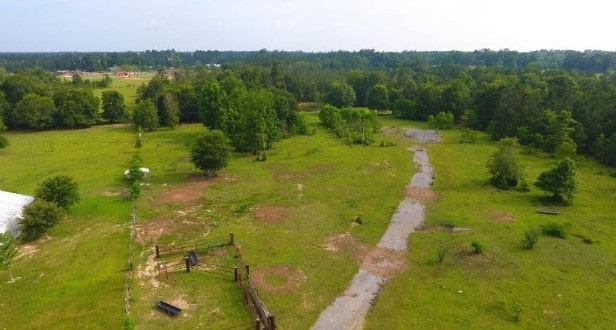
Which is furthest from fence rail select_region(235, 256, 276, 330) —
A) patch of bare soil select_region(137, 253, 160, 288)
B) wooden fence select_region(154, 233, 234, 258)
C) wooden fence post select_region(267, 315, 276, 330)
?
patch of bare soil select_region(137, 253, 160, 288)

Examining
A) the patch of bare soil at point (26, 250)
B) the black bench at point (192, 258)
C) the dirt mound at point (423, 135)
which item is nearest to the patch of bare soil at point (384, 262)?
the black bench at point (192, 258)

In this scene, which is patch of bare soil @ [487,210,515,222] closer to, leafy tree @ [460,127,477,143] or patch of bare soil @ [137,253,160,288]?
patch of bare soil @ [137,253,160,288]

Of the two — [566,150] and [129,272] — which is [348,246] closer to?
[129,272]

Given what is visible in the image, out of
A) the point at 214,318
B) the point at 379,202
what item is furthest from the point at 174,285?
the point at 379,202

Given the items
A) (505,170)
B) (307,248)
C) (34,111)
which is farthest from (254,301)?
(34,111)

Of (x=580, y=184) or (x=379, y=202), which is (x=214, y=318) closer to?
(x=379, y=202)

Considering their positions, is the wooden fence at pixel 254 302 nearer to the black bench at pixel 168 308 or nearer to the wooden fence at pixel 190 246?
the black bench at pixel 168 308
